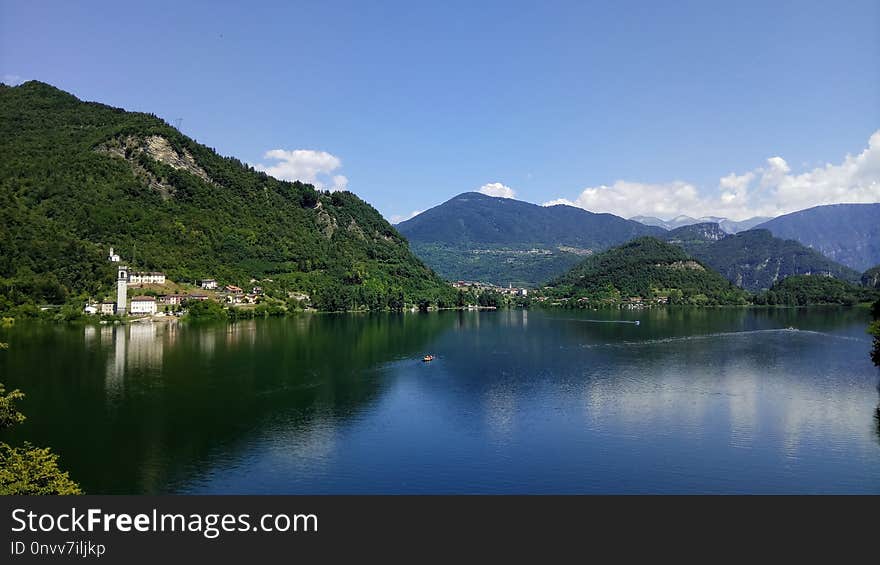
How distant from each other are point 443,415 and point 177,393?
16.0 m

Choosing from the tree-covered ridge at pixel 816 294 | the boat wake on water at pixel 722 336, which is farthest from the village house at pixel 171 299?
the tree-covered ridge at pixel 816 294

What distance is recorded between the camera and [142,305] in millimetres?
79875

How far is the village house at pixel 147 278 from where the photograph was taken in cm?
8538

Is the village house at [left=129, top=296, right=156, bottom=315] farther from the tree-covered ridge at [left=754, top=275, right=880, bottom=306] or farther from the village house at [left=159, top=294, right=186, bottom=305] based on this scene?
the tree-covered ridge at [left=754, top=275, right=880, bottom=306]

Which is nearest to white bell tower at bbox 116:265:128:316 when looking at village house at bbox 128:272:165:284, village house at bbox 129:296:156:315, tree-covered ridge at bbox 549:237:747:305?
village house at bbox 129:296:156:315

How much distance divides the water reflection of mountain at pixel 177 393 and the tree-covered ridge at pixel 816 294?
110 meters

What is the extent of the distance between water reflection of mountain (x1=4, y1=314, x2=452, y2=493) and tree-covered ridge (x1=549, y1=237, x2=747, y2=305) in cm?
9984

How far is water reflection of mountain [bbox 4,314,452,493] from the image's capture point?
80.0ft

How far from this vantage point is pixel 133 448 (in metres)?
25.4

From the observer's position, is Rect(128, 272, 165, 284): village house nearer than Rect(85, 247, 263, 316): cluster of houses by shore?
No

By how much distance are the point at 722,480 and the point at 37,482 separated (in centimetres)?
2213

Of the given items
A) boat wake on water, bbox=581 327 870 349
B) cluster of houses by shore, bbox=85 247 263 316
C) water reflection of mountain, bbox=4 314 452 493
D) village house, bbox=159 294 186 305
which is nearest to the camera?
→ water reflection of mountain, bbox=4 314 452 493

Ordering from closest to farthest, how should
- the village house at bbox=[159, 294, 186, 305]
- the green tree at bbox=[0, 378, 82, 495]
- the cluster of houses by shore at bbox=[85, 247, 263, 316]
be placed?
the green tree at bbox=[0, 378, 82, 495]
the cluster of houses by shore at bbox=[85, 247, 263, 316]
the village house at bbox=[159, 294, 186, 305]
